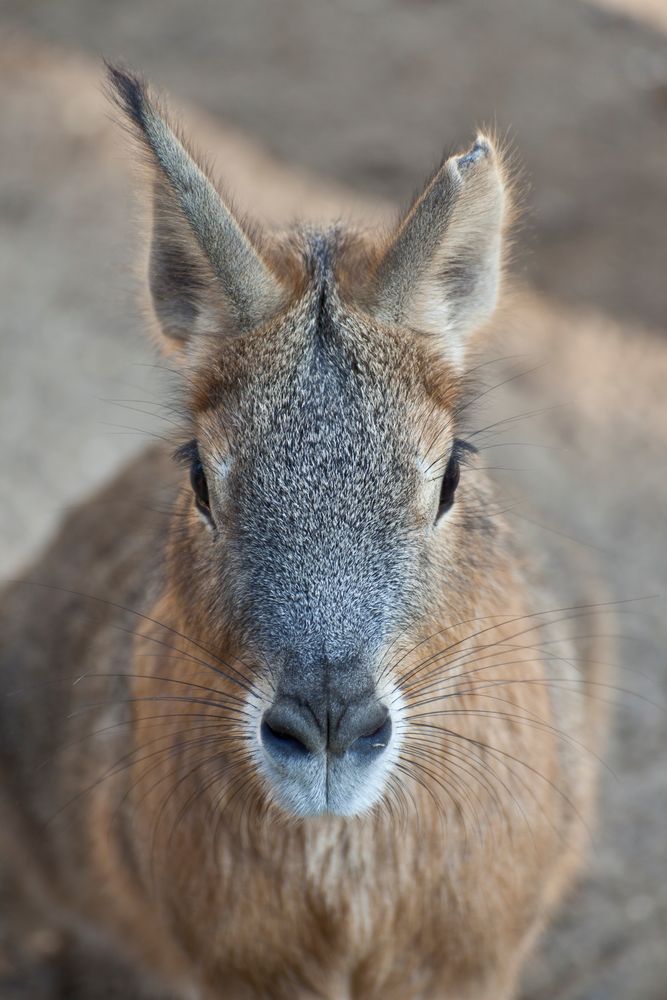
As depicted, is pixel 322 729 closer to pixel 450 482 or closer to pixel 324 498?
pixel 324 498

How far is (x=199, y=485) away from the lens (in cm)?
342

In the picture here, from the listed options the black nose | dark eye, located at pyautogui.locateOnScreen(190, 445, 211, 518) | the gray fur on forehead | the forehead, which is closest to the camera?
the black nose

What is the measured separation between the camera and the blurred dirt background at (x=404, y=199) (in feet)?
19.6

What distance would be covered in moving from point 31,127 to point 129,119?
24.5 ft

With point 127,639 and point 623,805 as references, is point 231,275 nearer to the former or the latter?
point 127,639

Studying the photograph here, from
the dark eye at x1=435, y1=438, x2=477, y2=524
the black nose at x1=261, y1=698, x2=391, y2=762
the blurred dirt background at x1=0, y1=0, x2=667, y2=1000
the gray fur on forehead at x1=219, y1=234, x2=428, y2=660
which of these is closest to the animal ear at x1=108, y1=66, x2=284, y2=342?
the gray fur on forehead at x1=219, y1=234, x2=428, y2=660

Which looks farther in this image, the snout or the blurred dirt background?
the blurred dirt background

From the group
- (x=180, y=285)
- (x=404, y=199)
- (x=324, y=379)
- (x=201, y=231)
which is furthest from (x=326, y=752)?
(x=404, y=199)

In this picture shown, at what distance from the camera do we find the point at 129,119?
11.1ft

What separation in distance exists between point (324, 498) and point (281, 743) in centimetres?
60

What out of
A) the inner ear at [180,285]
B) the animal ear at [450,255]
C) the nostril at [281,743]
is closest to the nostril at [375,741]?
the nostril at [281,743]

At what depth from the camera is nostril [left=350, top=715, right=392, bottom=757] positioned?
2906 millimetres

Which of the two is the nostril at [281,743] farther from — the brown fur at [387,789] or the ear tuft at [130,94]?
the ear tuft at [130,94]

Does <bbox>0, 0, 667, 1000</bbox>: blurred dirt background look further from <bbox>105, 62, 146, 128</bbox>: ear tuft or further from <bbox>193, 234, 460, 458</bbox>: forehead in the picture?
<bbox>193, 234, 460, 458</bbox>: forehead
